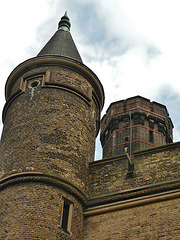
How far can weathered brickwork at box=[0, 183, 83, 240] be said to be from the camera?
1295cm

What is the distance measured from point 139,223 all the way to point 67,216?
86.7 inches

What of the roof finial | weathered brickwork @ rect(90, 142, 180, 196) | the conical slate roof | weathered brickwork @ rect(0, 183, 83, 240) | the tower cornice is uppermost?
the roof finial

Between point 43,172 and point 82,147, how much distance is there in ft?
7.77

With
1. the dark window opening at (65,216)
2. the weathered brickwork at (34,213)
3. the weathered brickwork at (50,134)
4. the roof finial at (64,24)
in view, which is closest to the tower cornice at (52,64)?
the weathered brickwork at (50,134)

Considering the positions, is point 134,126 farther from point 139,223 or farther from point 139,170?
point 139,223

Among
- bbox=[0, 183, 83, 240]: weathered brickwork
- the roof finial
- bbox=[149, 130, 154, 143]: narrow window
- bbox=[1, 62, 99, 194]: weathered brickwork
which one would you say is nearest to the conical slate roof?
the roof finial

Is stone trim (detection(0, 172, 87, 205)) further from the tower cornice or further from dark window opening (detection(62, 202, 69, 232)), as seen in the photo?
the tower cornice

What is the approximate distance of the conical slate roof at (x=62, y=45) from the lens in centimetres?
1886

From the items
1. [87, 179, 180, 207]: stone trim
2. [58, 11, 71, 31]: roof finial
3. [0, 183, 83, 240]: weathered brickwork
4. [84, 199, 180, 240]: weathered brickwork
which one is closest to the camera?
[0, 183, 83, 240]: weathered brickwork

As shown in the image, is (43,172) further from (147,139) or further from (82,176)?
(147,139)

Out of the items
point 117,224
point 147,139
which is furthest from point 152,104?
point 117,224

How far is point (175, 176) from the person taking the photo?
47.8 ft

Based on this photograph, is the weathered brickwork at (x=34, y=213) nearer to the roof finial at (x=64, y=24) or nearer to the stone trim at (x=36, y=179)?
the stone trim at (x=36, y=179)

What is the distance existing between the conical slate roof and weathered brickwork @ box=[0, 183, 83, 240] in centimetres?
653
